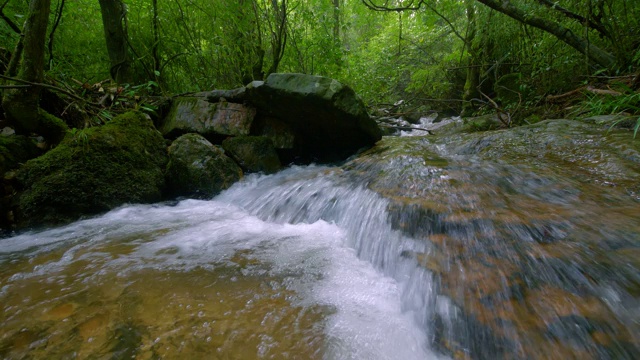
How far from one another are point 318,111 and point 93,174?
284 centimetres

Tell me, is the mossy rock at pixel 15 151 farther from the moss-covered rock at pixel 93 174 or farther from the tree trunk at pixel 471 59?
the tree trunk at pixel 471 59

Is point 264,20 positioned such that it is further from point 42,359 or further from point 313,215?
point 42,359

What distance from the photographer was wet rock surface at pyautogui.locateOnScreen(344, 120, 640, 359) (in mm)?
1131

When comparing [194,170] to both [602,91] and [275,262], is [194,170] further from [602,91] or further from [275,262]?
[602,91]

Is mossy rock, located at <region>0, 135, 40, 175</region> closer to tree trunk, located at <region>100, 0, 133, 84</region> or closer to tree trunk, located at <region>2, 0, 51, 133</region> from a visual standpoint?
tree trunk, located at <region>2, 0, 51, 133</region>

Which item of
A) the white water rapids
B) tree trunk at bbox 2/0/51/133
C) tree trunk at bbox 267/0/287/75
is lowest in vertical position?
the white water rapids

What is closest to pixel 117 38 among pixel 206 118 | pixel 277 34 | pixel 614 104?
pixel 206 118

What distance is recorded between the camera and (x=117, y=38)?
434 cm

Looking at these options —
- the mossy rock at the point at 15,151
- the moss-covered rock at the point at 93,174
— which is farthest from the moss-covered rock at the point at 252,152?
the mossy rock at the point at 15,151

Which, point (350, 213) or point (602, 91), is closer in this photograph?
point (350, 213)

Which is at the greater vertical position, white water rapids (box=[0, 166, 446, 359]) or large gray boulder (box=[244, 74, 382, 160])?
large gray boulder (box=[244, 74, 382, 160])

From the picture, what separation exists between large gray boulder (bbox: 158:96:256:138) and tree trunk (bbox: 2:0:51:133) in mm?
1786

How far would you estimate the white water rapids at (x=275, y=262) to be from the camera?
1.24 metres

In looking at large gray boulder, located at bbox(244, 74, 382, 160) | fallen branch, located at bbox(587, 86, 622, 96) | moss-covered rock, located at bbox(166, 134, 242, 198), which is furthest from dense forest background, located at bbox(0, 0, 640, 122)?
large gray boulder, located at bbox(244, 74, 382, 160)
